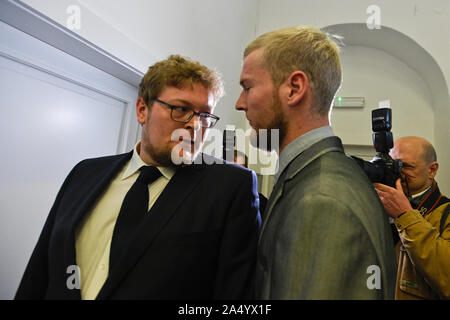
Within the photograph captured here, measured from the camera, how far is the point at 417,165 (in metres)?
1.49

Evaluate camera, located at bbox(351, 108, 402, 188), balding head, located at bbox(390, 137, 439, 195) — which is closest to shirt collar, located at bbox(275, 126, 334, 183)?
camera, located at bbox(351, 108, 402, 188)

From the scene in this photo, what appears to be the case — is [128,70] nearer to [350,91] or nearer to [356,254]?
[356,254]

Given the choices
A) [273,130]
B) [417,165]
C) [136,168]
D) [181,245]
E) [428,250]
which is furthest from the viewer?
[417,165]

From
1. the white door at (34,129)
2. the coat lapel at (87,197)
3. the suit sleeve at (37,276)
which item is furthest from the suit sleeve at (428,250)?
the white door at (34,129)

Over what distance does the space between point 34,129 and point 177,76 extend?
0.72 m

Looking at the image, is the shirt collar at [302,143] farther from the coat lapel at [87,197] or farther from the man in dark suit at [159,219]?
the coat lapel at [87,197]

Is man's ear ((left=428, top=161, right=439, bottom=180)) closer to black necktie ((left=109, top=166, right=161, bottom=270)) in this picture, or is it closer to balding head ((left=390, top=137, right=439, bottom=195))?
balding head ((left=390, top=137, right=439, bottom=195))

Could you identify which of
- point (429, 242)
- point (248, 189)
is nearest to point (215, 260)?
point (248, 189)

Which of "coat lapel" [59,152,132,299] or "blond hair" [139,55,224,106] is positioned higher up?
"blond hair" [139,55,224,106]

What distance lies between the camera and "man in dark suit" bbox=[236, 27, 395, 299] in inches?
19.3

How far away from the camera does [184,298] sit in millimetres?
630

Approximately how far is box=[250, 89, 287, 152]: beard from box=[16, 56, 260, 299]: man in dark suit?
104 mm

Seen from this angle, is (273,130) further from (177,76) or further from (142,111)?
(142,111)

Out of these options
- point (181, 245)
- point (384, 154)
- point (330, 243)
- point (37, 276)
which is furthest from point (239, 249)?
point (384, 154)
